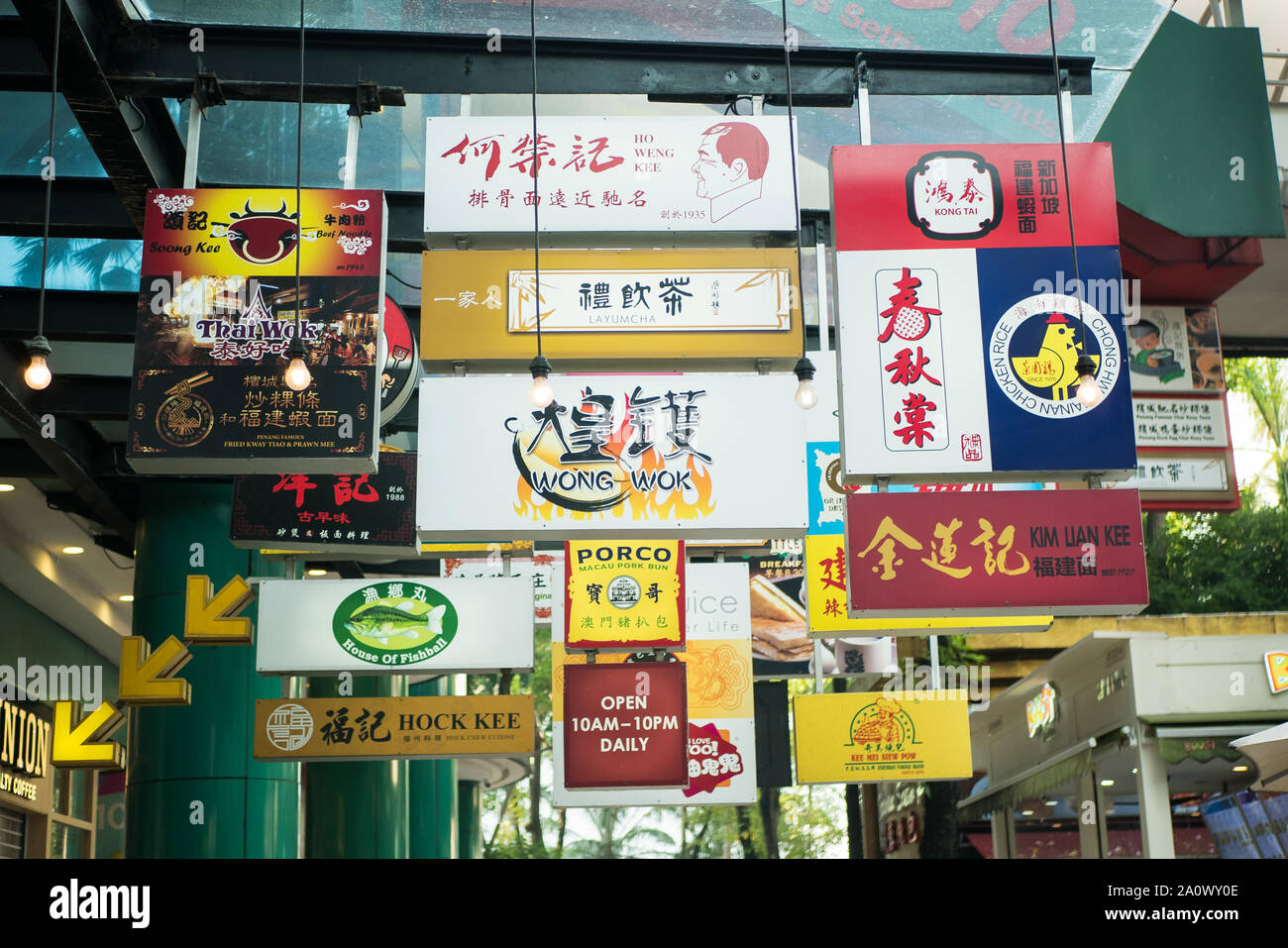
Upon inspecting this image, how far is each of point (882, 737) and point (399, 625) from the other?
377 cm

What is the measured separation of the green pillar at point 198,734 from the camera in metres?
11.1

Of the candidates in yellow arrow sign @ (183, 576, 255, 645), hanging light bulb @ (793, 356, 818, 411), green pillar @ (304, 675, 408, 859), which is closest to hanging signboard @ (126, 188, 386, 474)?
hanging light bulb @ (793, 356, 818, 411)

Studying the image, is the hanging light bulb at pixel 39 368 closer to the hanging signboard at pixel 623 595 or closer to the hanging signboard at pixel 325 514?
the hanging signboard at pixel 325 514

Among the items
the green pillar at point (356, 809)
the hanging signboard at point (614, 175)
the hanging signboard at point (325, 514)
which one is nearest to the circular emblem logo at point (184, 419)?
the hanging signboard at point (614, 175)

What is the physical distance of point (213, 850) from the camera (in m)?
11.0

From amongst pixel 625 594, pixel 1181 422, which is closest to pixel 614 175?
pixel 625 594

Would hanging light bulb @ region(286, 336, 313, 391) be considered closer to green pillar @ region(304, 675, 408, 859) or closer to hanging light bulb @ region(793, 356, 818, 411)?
hanging light bulb @ region(793, 356, 818, 411)

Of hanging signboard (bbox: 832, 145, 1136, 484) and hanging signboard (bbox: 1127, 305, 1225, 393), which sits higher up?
hanging signboard (bbox: 1127, 305, 1225, 393)

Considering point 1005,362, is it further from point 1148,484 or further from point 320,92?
point 1148,484

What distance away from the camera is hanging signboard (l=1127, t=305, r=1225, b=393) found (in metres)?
12.3

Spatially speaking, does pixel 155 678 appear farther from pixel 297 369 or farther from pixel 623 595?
pixel 297 369

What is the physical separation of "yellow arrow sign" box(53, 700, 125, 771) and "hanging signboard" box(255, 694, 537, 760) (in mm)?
1970
